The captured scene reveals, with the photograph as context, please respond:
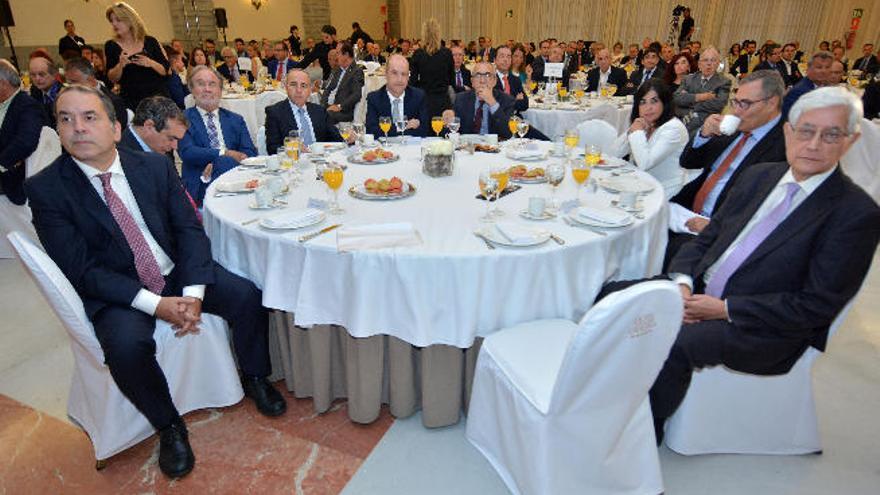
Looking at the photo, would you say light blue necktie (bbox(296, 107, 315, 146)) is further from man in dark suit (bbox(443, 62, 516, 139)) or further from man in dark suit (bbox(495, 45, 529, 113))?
man in dark suit (bbox(495, 45, 529, 113))

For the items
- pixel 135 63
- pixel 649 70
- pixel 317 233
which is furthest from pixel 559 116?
pixel 135 63

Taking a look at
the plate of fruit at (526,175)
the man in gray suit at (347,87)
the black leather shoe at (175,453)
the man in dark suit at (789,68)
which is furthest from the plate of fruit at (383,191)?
the man in dark suit at (789,68)

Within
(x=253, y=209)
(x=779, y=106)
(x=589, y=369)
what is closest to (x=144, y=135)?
(x=253, y=209)

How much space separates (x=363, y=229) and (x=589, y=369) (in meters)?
0.99

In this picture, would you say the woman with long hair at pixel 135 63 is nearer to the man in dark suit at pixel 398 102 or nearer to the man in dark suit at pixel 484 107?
the man in dark suit at pixel 398 102

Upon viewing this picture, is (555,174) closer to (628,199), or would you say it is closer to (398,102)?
(628,199)

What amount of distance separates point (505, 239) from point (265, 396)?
131 cm

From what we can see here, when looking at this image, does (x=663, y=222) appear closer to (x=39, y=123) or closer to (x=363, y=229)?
(x=363, y=229)

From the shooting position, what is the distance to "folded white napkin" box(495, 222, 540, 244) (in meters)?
1.82

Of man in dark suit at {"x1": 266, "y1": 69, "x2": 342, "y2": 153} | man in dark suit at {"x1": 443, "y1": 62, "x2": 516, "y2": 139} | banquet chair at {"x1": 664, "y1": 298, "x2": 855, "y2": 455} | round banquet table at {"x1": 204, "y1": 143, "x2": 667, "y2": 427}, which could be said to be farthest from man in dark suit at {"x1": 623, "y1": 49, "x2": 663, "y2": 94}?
banquet chair at {"x1": 664, "y1": 298, "x2": 855, "y2": 455}

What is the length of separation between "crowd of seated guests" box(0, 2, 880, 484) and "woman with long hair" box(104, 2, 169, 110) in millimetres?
12

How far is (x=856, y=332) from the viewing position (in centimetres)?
292

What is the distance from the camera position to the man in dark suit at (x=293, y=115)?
12.2 ft

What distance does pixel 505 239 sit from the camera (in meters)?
1.85
